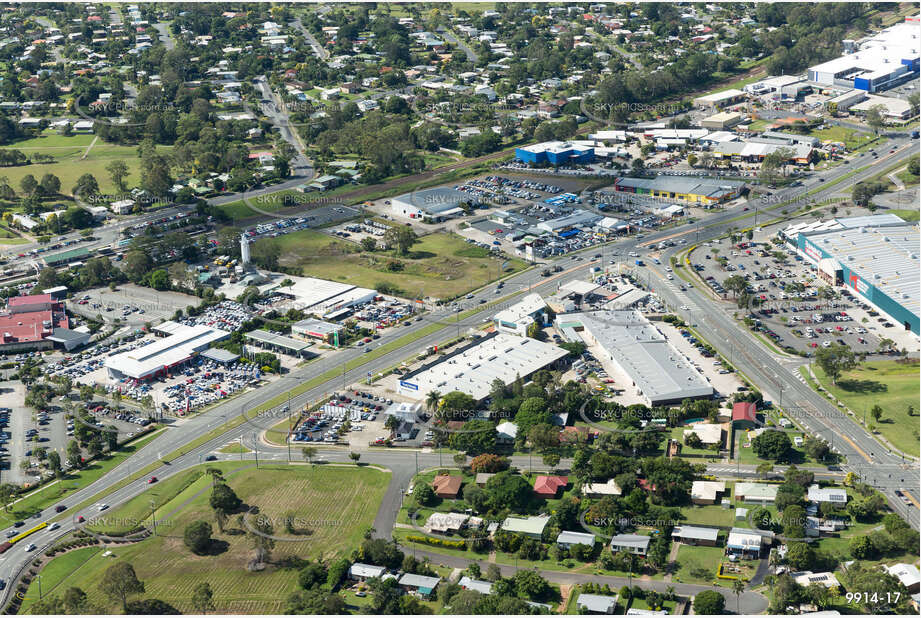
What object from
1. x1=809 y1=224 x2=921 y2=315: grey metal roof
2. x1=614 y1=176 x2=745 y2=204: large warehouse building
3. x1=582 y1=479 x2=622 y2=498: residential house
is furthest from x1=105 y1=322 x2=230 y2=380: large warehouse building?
x1=809 y1=224 x2=921 y2=315: grey metal roof

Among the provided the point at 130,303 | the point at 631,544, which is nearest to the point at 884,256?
the point at 631,544

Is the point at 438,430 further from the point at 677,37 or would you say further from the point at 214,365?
the point at 677,37

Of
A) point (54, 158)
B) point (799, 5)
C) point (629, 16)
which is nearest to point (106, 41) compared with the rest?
point (54, 158)

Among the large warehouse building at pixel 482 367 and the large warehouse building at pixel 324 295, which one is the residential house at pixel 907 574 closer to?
the large warehouse building at pixel 482 367

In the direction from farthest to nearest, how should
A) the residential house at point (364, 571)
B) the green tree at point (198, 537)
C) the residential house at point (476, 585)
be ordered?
1. the green tree at point (198, 537)
2. the residential house at point (364, 571)
3. the residential house at point (476, 585)

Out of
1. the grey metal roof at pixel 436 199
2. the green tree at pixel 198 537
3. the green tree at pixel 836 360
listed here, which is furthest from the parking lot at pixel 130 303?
the green tree at pixel 836 360

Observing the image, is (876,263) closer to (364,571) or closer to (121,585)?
(364,571)
